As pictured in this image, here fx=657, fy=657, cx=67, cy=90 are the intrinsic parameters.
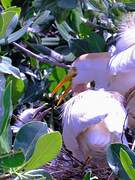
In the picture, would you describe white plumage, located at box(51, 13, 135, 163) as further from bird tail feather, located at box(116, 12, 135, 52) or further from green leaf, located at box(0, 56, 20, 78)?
green leaf, located at box(0, 56, 20, 78)

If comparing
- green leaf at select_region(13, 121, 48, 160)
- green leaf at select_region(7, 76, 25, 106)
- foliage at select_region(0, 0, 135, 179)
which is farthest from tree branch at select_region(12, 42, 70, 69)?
green leaf at select_region(13, 121, 48, 160)

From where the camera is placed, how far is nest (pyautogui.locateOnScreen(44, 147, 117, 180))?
1.47m

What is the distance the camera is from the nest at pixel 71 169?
1.47 m

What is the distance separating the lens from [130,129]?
1602 millimetres

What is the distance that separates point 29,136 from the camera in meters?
1.19

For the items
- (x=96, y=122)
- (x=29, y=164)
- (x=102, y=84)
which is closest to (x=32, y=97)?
(x=102, y=84)

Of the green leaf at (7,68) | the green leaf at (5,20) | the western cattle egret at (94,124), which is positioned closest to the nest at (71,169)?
the western cattle egret at (94,124)

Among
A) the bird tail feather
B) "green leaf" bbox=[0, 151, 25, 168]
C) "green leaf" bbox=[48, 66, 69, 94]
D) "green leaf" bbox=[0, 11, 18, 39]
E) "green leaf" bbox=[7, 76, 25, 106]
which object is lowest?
"green leaf" bbox=[48, 66, 69, 94]

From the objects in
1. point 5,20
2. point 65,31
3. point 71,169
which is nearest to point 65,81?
point 65,31

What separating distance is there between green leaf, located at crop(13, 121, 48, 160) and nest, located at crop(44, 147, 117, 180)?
0.93ft

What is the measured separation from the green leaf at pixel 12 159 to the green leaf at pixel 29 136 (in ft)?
0.26

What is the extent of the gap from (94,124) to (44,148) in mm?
289

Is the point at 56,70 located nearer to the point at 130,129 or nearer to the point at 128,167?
the point at 130,129

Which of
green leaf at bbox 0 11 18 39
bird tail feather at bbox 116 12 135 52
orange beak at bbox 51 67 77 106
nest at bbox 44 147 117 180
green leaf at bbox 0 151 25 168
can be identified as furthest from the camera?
orange beak at bbox 51 67 77 106
